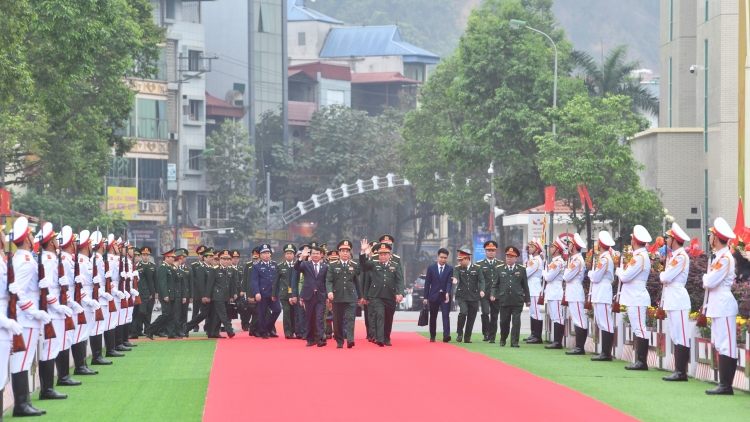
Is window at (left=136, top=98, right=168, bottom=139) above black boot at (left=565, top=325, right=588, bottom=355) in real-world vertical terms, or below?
above

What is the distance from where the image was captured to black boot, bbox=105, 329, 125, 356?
20.3m

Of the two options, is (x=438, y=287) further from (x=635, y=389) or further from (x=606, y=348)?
(x=635, y=389)

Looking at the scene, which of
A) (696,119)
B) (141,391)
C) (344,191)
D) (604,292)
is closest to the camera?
(141,391)

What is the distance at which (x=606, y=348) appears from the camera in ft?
64.7

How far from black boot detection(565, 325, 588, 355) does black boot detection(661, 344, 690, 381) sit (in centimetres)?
449

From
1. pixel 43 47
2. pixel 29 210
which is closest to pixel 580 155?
pixel 43 47

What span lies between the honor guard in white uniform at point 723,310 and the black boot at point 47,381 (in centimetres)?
754

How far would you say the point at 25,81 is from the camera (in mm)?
25672

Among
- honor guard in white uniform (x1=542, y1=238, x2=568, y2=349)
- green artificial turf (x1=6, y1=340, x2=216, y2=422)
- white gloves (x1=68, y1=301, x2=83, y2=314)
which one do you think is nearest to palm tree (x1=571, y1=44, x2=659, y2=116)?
honor guard in white uniform (x1=542, y1=238, x2=568, y2=349)

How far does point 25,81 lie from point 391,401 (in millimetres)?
14750

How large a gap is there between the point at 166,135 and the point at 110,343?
58125mm

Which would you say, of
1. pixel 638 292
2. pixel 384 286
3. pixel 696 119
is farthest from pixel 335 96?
pixel 638 292

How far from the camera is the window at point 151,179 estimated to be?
76.5m

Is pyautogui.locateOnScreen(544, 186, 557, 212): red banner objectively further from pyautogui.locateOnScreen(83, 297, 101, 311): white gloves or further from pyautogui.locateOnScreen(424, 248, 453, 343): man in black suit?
pyautogui.locateOnScreen(83, 297, 101, 311): white gloves
